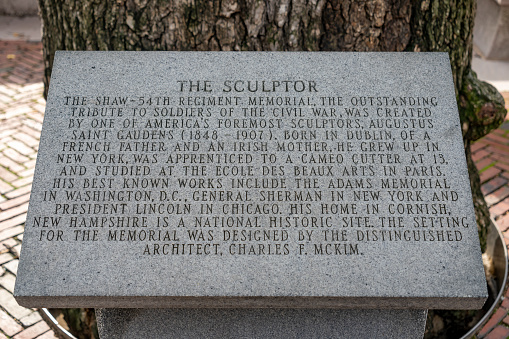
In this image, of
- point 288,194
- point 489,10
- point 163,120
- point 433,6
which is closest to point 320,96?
point 288,194

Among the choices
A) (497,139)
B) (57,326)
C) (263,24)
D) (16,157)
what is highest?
(263,24)

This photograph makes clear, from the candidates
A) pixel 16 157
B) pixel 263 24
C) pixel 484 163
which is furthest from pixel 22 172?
pixel 484 163

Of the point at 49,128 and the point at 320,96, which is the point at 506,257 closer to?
the point at 320,96

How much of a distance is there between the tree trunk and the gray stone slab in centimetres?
144

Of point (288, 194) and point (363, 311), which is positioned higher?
point (288, 194)

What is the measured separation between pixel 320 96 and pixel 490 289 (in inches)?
71.1

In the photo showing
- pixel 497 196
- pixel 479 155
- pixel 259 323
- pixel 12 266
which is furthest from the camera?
pixel 479 155

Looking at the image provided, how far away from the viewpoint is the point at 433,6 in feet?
9.09

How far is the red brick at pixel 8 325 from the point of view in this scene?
297 centimetres

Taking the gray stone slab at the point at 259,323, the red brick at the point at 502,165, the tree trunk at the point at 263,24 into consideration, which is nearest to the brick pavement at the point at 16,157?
the gray stone slab at the point at 259,323

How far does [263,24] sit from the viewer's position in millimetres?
2666

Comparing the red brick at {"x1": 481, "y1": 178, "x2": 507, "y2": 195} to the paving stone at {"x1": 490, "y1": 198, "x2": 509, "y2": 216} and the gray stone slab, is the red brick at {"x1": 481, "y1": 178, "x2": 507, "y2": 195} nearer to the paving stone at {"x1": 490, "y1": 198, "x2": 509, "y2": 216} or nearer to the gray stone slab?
the paving stone at {"x1": 490, "y1": 198, "x2": 509, "y2": 216}

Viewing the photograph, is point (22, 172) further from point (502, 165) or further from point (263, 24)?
point (502, 165)

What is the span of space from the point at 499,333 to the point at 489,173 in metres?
1.83
